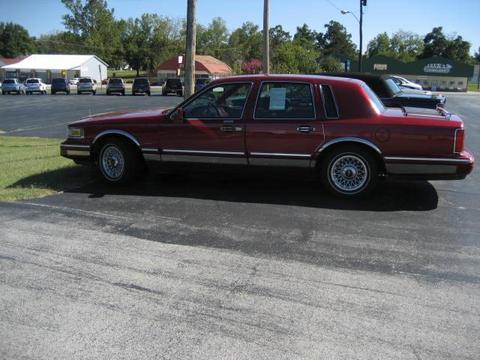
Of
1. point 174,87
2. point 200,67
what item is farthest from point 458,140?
point 200,67

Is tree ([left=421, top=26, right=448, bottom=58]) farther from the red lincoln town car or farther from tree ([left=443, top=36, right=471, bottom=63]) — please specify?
the red lincoln town car

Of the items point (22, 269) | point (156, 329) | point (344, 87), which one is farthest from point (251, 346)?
point (344, 87)

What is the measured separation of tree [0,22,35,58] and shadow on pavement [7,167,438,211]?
144 meters

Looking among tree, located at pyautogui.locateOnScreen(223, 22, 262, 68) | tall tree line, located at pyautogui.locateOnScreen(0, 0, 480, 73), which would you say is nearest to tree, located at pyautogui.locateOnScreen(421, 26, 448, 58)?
tall tree line, located at pyautogui.locateOnScreen(0, 0, 480, 73)

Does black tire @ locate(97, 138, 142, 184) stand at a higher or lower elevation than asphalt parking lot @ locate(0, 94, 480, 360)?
higher

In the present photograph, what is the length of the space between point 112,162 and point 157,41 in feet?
367

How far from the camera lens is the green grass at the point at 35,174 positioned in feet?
24.1

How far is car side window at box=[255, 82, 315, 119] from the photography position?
695cm

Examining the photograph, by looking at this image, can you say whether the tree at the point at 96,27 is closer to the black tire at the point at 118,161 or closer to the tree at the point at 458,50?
the tree at the point at 458,50

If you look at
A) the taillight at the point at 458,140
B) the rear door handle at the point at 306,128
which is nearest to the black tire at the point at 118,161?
the rear door handle at the point at 306,128

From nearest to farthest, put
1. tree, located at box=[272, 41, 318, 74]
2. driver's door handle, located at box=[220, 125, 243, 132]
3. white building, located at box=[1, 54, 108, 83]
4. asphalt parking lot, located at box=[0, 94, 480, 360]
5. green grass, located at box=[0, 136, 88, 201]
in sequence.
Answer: asphalt parking lot, located at box=[0, 94, 480, 360]
driver's door handle, located at box=[220, 125, 243, 132]
green grass, located at box=[0, 136, 88, 201]
tree, located at box=[272, 41, 318, 74]
white building, located at box=[1, 54, 108, 83]

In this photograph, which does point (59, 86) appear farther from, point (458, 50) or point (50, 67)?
point (458, 50)

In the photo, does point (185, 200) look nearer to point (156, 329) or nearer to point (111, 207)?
point (111, 207)

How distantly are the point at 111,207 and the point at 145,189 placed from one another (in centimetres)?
103
